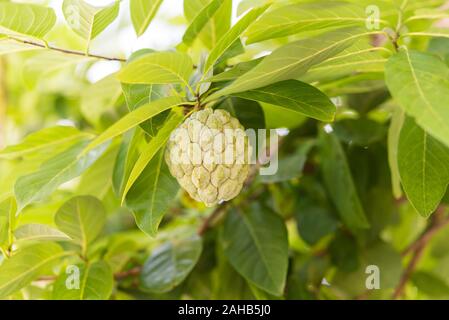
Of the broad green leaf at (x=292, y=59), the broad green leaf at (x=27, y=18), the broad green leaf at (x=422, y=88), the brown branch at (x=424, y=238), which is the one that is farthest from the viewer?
the brown branch at (x=424, y=238)

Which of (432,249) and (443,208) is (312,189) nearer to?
(443,208)

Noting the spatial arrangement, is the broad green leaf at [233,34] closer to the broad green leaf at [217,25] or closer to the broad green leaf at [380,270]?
the broad green leaf at [217,25]

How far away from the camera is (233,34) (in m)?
0.69

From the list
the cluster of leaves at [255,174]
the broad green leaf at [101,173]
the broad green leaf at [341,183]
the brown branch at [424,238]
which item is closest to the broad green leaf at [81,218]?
the cluster of leaves at [255,174]

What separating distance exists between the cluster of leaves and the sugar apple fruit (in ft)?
0.09

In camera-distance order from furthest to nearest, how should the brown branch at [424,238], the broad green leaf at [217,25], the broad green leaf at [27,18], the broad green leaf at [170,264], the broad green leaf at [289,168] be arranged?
the brown branch at [424,238] < the broad green leaf at [289,168] < the broad green leaf at [170,264] < the broad green leaf at [217,25] < the broad green leaf at [27,18]

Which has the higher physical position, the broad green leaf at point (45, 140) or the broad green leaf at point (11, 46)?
the broad green leaf at point (11, 46)

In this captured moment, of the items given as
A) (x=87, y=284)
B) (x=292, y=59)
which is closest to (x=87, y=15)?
(x=292, y=59)

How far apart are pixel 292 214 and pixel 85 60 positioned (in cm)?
68

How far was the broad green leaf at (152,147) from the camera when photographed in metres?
0.71

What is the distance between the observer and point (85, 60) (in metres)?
0.89

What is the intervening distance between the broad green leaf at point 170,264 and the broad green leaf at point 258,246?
6 centimetres
